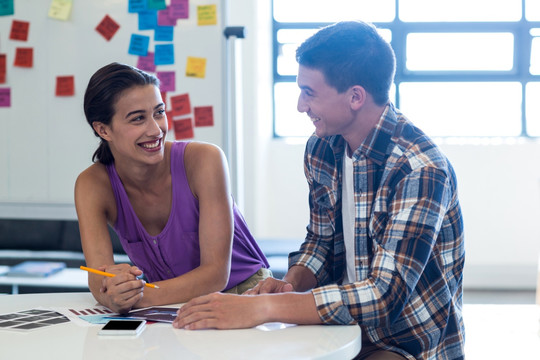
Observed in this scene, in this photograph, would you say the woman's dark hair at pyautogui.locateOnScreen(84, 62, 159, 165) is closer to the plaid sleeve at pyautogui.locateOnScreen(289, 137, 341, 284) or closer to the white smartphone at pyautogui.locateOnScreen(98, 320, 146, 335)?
the plaid sleeve at pyautogui.locateOnScreen(289, 137, 341, 284)

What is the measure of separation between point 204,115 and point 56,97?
2.69 ft

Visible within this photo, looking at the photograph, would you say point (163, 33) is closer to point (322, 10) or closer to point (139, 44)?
point (139, 44)

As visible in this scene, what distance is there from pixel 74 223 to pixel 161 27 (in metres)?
1.23

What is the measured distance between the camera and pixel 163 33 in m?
3.28

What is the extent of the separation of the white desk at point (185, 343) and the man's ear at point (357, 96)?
0.52 m

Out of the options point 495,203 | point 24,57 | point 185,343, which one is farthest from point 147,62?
point 495,203

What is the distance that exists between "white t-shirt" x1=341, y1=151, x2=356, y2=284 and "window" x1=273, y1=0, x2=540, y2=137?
364 centimetres

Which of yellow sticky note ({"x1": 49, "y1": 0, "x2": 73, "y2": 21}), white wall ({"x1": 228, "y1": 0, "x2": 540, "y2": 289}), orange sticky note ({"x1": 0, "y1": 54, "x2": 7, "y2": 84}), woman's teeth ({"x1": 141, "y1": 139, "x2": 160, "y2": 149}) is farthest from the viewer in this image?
white wall ({"x1": 228, "y1": 0, "x2": 540, "y2": 289})

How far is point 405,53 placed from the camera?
5.13 meters

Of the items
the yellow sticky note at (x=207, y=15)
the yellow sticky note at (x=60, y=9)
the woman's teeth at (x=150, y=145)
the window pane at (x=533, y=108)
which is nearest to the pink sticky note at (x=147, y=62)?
the yellow sticky note at (x=207, y=15)

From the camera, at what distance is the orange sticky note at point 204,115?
A: 10.7 feet

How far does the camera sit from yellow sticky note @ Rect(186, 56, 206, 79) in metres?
3.26

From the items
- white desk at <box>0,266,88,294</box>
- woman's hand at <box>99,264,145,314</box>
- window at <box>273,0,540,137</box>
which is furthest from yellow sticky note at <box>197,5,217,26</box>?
woman's hand at <box>99,264,145,314</box>

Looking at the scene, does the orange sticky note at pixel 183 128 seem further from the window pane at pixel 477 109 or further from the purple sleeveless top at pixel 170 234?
the window pane at pixel 477 109
